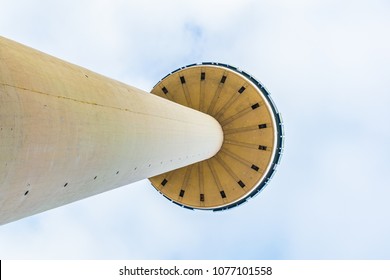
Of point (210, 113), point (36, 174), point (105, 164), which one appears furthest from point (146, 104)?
point (210, 113)

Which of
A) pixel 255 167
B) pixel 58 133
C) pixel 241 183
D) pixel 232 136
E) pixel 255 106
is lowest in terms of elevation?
pixel 58 133

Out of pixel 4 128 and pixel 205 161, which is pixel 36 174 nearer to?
pixel 4 128

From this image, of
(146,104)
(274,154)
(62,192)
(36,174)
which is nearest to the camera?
(36,174)

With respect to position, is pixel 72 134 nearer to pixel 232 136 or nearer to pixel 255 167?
pixel 232 136

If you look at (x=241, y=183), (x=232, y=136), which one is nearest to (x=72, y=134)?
(x=232, y=136)

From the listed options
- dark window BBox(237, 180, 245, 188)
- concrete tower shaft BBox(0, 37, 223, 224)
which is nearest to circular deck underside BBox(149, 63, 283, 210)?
dark window BBox(237, 180, 245, 188)
